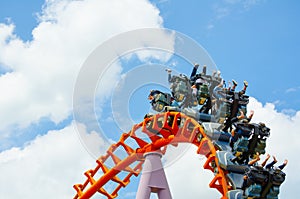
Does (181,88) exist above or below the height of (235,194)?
above

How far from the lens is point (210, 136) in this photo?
9602 mm

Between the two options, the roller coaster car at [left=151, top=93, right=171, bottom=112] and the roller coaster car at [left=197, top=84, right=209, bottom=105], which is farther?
the roller coaster car at [left=151, top=93, right=171, bottom=112]

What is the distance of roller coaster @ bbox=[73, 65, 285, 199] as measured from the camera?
8.49m

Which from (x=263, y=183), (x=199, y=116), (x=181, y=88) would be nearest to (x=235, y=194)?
(x=263, y=183)

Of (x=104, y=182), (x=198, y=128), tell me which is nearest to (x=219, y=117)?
(x=198, y=128)

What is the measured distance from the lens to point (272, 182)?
8297 mm

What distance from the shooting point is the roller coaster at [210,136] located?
27.9 ft

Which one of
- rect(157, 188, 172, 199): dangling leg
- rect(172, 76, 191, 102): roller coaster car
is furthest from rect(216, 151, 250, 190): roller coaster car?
rect(172, 76, 191, 102): roller coaster car

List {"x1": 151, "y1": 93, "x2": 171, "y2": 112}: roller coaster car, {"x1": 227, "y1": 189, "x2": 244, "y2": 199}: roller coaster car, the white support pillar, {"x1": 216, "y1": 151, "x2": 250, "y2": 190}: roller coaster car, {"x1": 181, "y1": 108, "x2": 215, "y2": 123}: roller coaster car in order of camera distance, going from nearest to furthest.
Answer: {"x1": 227, "y1": 189, "x2": 244, "y2": 199}: roller coaster car < {"x1": 216, "y1": 151, "x2": 250, "y2": 190}: roller coaster car < {"x1": 181, "y1": 108, "x2": 215, "y2": 123}: roller coaster car < the white support pillar < {"x1": 151, "y1": 93, "x2": 171, "y2": 112}: roller coaster car

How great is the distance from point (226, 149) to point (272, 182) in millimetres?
1283

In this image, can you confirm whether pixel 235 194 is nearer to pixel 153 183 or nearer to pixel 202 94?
pixel 153 183

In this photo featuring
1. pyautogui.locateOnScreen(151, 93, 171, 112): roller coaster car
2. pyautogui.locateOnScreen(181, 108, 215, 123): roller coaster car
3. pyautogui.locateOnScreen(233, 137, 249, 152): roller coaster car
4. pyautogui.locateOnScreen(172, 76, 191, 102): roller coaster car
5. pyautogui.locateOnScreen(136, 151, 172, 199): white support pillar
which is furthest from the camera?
pyautogui.locateOnScreen(151, 93, 171, 112): roller coaster car

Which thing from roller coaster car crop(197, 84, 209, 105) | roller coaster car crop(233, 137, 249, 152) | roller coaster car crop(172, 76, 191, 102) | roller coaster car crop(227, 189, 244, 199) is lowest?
roller coaster car crop(227, 189, 244, 199)

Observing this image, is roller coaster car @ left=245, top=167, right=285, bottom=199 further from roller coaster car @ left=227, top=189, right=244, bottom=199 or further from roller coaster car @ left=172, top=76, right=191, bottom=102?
roller coaster car @ left=172, top=76, right=191, bottom=102
